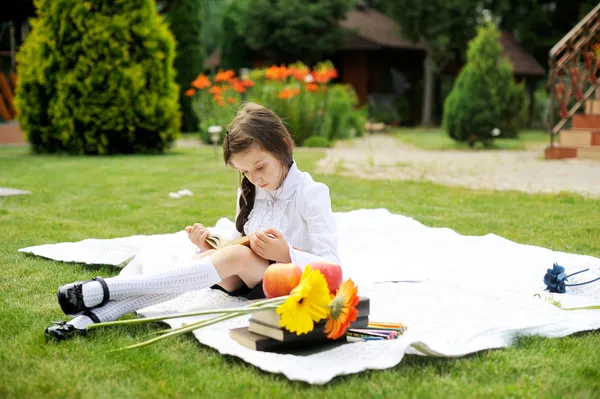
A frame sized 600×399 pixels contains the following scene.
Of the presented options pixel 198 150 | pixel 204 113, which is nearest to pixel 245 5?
pixel 204 113

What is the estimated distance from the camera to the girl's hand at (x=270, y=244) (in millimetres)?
2826

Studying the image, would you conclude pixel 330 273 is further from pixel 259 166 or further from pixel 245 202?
pixel 245 202

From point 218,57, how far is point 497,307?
26.4 m

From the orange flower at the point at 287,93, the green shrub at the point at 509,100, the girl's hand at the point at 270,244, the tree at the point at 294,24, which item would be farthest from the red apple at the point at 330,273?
the tree at the point at 294,24

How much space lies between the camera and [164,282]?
2777 mm

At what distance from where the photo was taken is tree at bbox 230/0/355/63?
23797mm

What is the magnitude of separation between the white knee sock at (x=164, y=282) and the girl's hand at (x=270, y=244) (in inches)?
7.6

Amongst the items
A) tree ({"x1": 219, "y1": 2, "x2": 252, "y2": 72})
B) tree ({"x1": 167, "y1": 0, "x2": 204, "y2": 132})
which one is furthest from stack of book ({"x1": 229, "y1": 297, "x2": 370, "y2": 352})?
tree ({"x1": 219, "y1": 2, "x2": 252, "y2": 72})

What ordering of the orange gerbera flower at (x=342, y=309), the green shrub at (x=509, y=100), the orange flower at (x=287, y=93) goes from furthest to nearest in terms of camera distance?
the green shrub at (x=509, y=100) < the orange flower at (x=287, y=93) < the orange gerbera flower at (x=342, y=309)

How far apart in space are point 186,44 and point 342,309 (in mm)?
20058

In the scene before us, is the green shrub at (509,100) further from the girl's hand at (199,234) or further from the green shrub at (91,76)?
the girl's hand at (199,234)

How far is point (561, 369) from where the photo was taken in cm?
235

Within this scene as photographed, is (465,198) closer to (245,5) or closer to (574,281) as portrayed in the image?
(574,281)

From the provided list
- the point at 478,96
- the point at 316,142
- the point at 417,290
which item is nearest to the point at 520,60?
the point at 478,96
